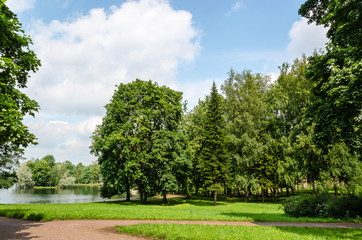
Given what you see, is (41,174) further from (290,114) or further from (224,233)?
(224,233)

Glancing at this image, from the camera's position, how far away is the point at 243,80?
43750mm

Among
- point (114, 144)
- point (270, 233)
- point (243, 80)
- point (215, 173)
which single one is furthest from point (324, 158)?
point (114, 144)

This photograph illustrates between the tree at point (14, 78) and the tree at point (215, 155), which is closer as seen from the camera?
the tree at point (14, 78)

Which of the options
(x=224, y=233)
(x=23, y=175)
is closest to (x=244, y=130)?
(x=224, y=233)

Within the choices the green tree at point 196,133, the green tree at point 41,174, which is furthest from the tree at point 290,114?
the green tree at point 41,174

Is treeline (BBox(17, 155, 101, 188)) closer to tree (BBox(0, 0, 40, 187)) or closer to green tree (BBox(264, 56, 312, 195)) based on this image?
green tree (BBox(264, 56, 312, 195))

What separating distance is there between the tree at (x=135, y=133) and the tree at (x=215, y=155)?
5.18m

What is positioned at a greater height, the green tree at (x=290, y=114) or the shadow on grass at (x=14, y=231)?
the green tree at (x=290, y=114)

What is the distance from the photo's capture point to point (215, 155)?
3331 centimetres

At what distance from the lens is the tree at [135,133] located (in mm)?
29891

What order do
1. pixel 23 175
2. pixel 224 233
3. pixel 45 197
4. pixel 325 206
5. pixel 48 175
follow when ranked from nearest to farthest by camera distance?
pixel 224 233 → pixel 325 206 → pixel 45 197 → pixel 23 175 → pixel 48 175

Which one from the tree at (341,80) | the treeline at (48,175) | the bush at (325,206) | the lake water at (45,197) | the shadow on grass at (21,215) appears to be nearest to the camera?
the tree at (341,80)

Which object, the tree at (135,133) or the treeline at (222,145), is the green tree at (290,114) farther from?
the tree at (135,133)

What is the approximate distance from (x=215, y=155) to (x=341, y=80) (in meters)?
23.0
